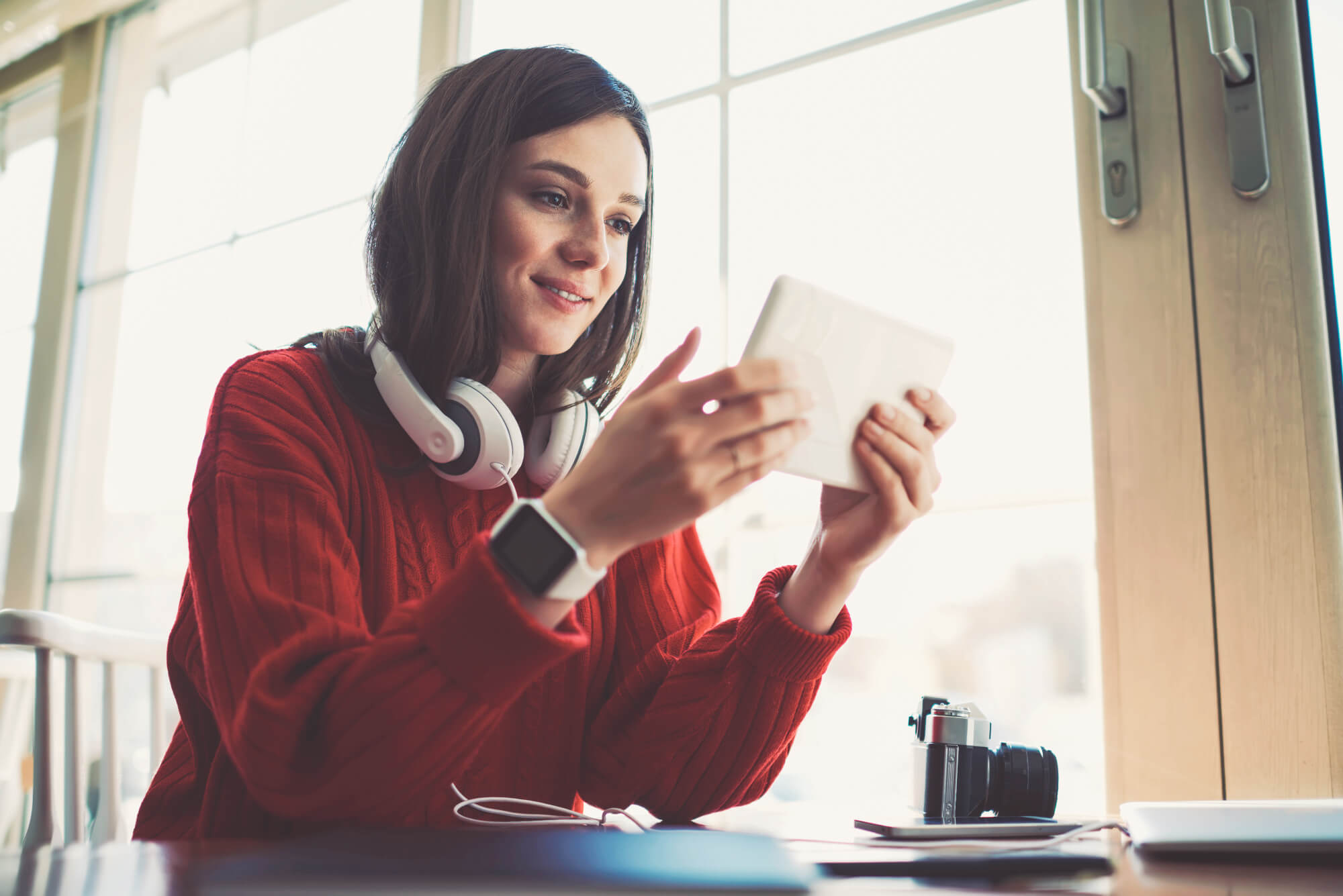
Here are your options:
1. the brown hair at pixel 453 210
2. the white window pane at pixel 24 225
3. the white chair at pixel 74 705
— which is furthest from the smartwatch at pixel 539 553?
the white window pane at pixel 24 225

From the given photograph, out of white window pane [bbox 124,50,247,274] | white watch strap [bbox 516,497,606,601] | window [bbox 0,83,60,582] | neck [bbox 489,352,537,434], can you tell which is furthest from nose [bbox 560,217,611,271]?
window [bbox 0,83,60,582]

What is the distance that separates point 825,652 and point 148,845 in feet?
1.87

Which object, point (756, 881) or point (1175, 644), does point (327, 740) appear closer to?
point (756, 881)

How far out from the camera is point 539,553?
0.64m

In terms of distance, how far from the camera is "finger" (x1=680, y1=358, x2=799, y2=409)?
24.9 inches

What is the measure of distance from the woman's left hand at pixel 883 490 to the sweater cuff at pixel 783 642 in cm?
7

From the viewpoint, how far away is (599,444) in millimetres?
650

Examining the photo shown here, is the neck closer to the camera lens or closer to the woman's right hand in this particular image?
the woman's right hand

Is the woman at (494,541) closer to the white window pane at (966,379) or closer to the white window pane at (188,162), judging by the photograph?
the white window pane at (966,379)

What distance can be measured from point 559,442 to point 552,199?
268 mm

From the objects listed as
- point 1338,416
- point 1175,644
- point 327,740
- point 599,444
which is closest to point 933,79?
point 1338,416

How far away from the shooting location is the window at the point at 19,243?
2.76 m

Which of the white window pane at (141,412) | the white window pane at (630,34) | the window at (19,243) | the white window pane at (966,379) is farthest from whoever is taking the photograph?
the window at (19,243)

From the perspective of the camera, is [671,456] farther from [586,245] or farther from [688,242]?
[688,242]
